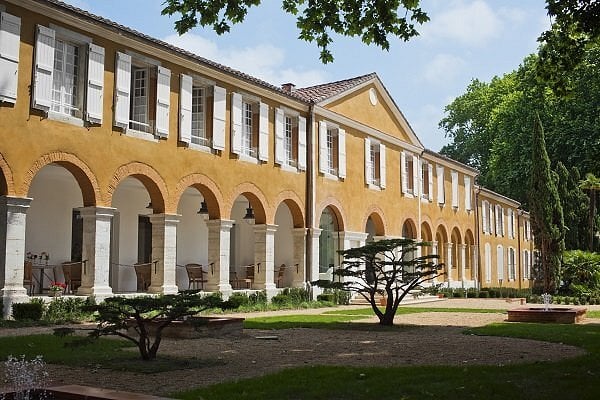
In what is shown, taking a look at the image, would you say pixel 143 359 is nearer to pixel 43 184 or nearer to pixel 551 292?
pixel 43 184

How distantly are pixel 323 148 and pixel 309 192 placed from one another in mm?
1672

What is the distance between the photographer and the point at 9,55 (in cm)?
1304

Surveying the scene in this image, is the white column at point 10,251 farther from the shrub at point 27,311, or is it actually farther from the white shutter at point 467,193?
the white shutter at point 467,193

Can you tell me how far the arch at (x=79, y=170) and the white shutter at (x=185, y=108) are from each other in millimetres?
3017

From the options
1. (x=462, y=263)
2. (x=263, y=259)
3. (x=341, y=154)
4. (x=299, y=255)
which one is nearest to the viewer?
(x=263, y=259)

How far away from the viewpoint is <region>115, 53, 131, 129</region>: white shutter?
1545 centimetres

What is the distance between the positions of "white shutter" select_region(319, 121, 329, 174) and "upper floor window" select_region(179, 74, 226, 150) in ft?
16.5

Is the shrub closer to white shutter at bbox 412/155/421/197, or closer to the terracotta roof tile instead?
the terracotta roof tile

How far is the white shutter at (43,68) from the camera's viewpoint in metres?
13.6

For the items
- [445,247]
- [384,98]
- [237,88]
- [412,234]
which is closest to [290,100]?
[237,88]

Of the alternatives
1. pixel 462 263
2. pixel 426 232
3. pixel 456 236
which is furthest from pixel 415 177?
pixel 462 263

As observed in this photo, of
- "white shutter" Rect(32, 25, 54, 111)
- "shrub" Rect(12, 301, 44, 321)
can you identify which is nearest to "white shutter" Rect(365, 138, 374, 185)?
"white shutter" Rect(32, 25, 54, 111)

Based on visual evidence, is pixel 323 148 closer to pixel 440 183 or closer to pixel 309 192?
pixel 309 192

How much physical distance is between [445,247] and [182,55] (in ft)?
64.1
